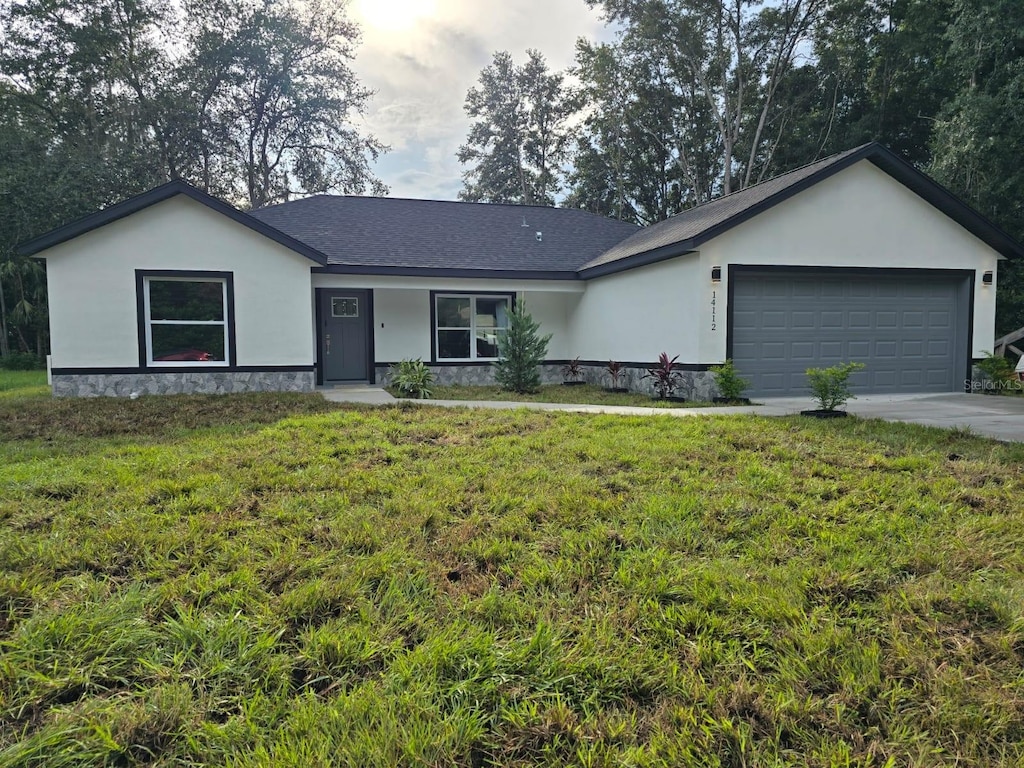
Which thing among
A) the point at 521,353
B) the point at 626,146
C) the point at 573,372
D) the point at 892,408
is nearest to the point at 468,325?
the point at 573,372

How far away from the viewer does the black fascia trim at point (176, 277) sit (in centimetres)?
1036

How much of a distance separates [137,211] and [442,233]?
680 centimetres

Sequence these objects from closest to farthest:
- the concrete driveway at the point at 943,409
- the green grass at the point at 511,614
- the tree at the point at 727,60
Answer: the green grass at the point at 511,614 < the concrete driveway at the point at 943,409 < the tree at the point at 727,60

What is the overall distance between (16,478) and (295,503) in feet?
7.62

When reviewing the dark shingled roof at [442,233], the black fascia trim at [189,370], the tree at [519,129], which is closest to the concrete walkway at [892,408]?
the black fascia trim at [189,370]

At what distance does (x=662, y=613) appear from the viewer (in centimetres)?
258

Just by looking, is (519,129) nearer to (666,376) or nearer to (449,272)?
(449,272)

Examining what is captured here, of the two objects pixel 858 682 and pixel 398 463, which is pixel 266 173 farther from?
pixel 858 682

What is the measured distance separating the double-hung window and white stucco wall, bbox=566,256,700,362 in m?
7.76

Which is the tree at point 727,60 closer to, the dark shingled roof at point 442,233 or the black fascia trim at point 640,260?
the dark shingled roof at point 442,233

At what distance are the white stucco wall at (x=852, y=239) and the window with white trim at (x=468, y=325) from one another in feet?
17.5

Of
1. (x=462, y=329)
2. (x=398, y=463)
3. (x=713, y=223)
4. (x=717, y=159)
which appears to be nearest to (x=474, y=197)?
(x=717, y=159)

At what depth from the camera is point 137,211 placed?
1012 centimetres
